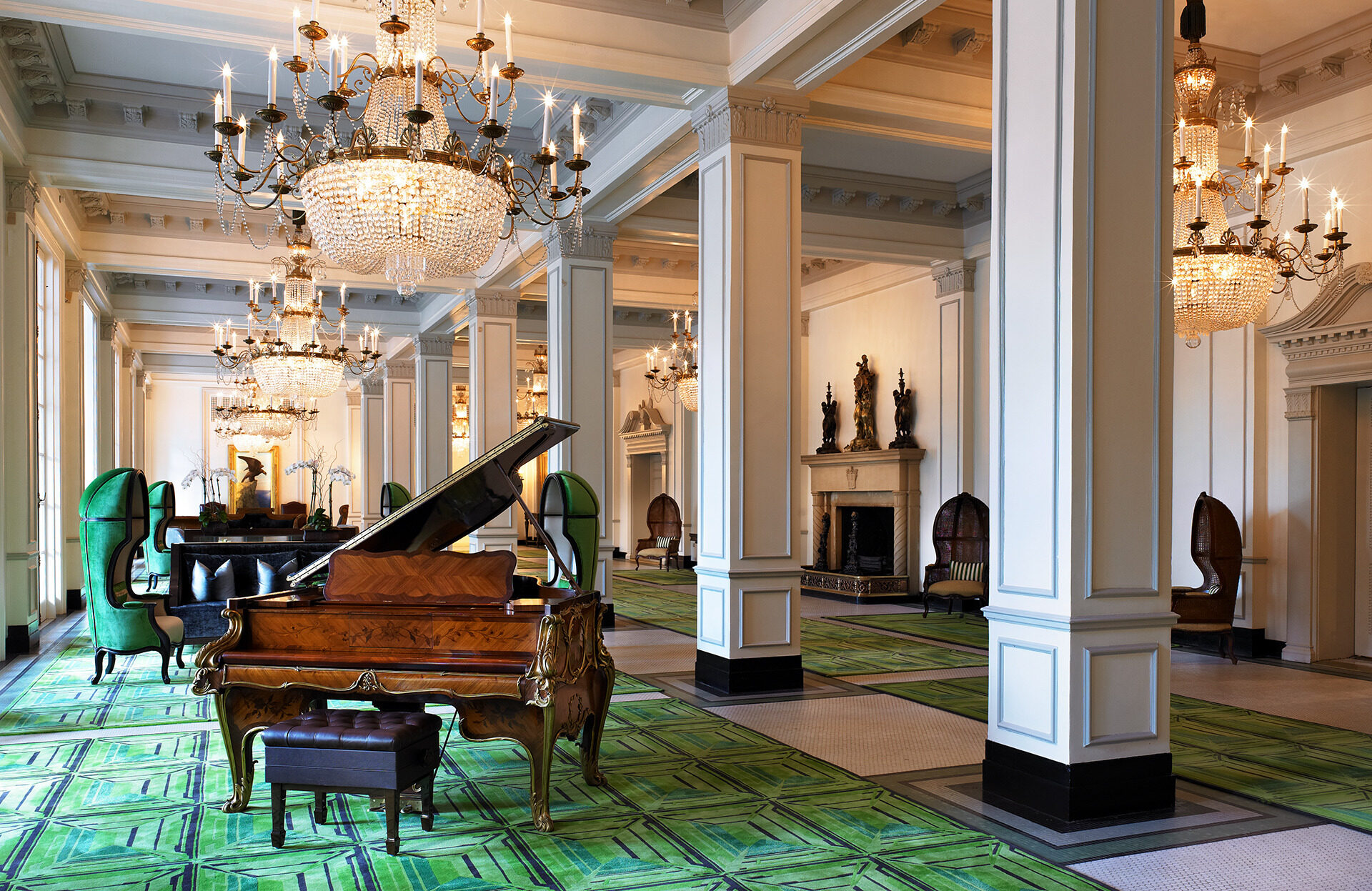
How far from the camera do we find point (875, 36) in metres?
6.09

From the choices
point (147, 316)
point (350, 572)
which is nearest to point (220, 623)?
point (350, 572)

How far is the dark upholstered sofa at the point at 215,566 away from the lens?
26.5 feet

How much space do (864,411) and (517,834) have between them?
34.2ft

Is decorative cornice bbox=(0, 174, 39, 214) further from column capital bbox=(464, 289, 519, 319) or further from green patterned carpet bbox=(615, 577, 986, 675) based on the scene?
green patterned carpet bbox=(615, 577, 986, 675)

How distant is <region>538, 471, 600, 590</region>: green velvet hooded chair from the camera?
28.1 ft

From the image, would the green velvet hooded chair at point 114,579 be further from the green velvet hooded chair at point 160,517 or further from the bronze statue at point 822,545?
the bronze statue at point 822,545

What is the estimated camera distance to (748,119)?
689 centimetres

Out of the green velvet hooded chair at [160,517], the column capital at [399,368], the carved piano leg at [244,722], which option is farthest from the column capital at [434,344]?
the carved piano leg at [244,722]

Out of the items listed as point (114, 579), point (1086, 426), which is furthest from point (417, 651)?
point (114, 579)

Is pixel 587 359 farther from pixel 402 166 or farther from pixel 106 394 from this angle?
pixel 106 394

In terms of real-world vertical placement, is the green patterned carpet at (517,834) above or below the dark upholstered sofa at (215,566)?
below

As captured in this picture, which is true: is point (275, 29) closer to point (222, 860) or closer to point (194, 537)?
point (222, 860)

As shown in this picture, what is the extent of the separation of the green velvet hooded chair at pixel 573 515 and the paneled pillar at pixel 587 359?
1.25 m

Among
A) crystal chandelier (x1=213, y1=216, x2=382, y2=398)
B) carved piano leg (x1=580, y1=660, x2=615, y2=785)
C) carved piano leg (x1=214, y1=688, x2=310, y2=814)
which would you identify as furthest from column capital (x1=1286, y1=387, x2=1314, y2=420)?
crystal chandelier (x1=213, y1=216, x2=382, y2=398)
